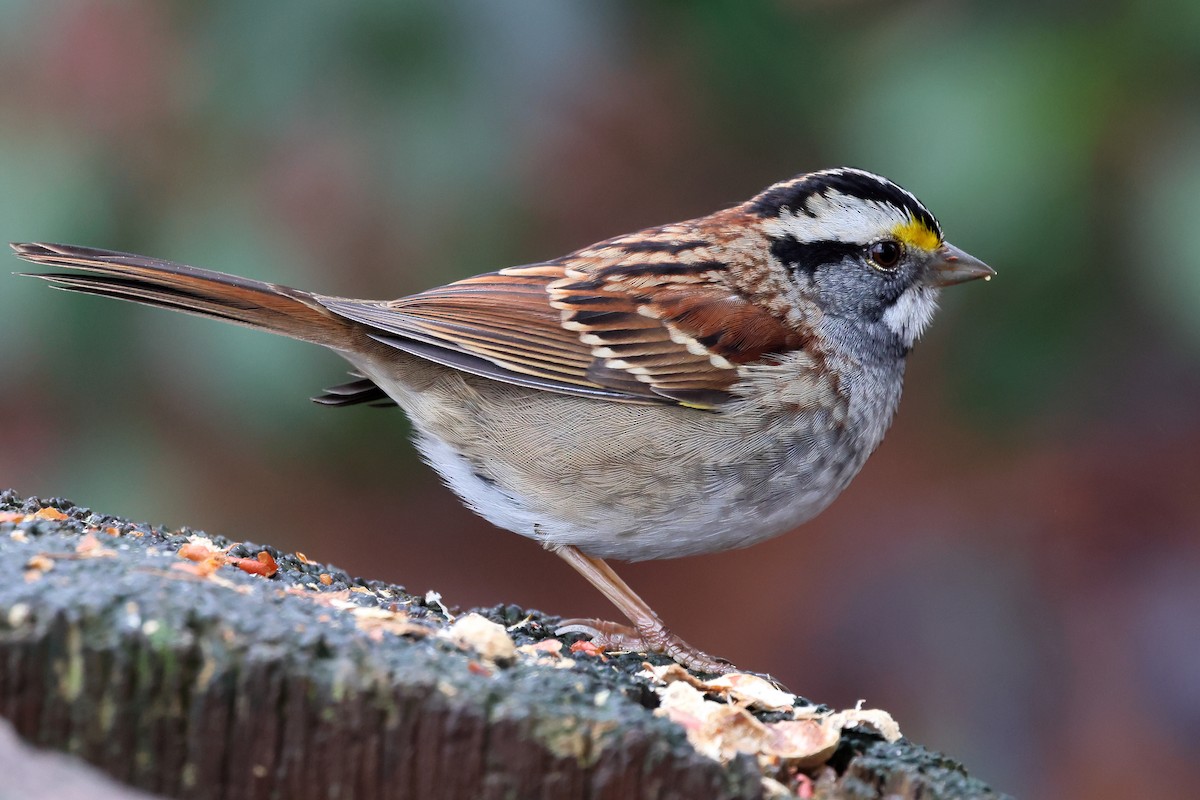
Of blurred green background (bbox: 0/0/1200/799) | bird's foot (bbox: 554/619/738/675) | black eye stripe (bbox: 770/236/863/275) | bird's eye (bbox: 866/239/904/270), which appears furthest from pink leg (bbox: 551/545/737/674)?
bird's eye (bbox: 866/239/904/270)

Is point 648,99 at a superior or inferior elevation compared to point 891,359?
superior

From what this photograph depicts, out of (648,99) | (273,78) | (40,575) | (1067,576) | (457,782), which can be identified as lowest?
(457,782)

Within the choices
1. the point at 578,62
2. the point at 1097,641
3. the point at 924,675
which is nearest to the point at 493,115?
the point at 578,62

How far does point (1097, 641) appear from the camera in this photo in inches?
189

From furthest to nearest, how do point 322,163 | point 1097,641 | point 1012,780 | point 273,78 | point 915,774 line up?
point 1097,641, point 1012,780, point 322,163, point 273,78, point 915,774

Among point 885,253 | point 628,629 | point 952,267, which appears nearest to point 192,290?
point 628,629

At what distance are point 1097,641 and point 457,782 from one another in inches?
142

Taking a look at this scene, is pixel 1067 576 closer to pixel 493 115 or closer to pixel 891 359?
pixel 891 359

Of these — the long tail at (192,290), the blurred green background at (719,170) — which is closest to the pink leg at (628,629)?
the blurred green background at (719,170)

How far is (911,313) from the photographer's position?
12.3 feet

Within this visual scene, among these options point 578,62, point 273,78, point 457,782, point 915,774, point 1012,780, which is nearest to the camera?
point 457,782

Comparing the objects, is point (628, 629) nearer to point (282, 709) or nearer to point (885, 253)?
point (885, 253)

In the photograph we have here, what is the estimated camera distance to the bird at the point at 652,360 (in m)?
3.24

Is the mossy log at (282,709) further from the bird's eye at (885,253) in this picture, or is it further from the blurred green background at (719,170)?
the bird's eye at (885,253)
